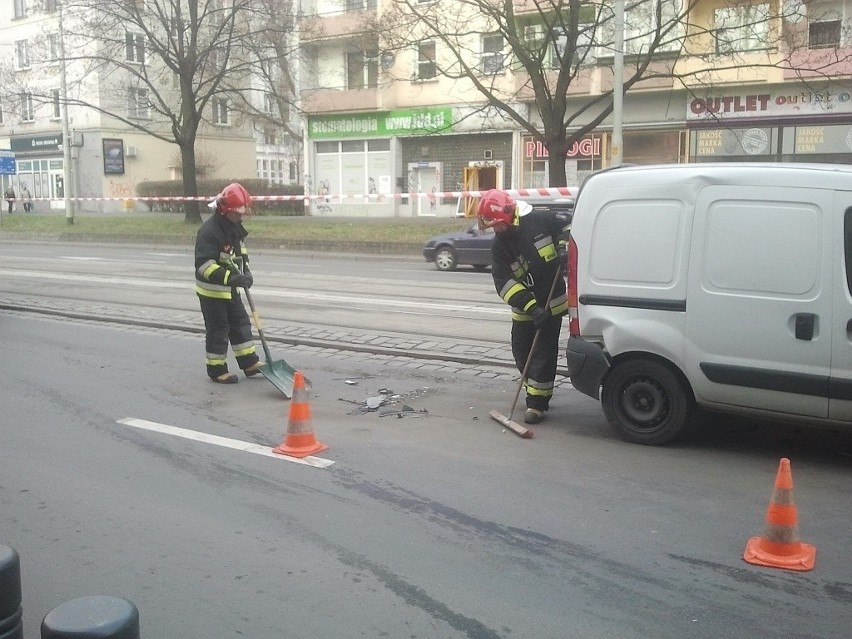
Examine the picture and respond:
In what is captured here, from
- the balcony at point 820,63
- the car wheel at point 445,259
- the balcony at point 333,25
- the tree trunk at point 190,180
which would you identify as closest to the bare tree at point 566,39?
the balcony at point 820,63

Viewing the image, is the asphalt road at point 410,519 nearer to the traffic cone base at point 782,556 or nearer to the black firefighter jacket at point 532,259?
the traffic cone base at point 782,556

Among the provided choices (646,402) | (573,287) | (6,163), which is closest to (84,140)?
(6,163)

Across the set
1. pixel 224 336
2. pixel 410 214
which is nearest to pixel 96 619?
pixel 224 336

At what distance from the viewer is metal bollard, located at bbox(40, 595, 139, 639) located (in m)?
2.52

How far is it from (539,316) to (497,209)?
87cm

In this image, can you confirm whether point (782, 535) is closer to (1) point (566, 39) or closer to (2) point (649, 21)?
(1) point (566, 39)

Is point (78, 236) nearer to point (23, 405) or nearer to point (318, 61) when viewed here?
point (318, 61)

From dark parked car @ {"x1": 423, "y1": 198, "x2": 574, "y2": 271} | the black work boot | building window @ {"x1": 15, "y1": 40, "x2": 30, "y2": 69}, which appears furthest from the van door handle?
building window @ {"x1": 15, "y1": 40, "x2": 30, "y2": 69}

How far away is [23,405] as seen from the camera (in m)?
7.35

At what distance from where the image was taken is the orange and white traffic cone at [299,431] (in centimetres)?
602

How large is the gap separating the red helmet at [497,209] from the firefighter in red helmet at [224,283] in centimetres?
248

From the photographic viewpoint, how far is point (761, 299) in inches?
219

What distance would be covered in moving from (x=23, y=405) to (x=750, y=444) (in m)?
5.68

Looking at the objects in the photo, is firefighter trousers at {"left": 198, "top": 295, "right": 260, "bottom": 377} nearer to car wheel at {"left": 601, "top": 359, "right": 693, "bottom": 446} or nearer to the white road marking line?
the white road marking line
